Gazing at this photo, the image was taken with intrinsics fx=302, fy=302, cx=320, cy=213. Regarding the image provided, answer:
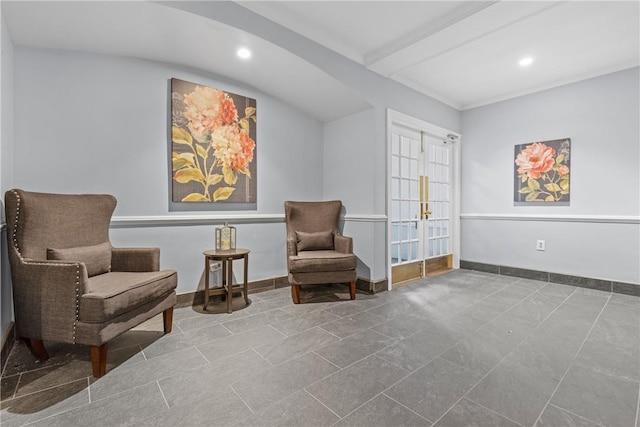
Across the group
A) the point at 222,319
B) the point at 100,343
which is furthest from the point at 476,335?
the point at 100,343

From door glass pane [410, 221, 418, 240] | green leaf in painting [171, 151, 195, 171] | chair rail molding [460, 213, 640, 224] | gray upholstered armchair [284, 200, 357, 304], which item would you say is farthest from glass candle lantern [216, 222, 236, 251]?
chair rail molding [460, 213, 640, 224]

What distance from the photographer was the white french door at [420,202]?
12.7ft

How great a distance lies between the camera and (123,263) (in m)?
2.25

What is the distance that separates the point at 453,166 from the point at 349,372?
3.93 metres

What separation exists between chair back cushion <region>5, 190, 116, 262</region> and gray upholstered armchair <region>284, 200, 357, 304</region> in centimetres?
159

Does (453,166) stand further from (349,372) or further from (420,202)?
(349,372)

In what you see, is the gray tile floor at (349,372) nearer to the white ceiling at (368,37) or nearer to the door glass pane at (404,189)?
the door glass pane at (404,189)

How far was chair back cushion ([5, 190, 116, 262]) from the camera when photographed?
1.84 metres

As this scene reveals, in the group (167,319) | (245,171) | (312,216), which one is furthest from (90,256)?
(312,216)

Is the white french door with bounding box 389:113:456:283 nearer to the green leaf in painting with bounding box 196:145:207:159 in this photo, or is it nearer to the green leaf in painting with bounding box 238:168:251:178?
the green leaf in painting with bounding box 238:168:251:178

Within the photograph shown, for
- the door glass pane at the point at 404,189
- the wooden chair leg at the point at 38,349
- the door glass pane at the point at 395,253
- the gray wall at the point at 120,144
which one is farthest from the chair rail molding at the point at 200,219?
the wooden chair leg at the point at 38,349

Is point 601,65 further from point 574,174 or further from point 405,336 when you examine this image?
point 405,336

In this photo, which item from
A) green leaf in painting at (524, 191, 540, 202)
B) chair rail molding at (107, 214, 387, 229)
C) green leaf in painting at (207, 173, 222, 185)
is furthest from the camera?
green leaf in painting at (524, 191, 540, 202)

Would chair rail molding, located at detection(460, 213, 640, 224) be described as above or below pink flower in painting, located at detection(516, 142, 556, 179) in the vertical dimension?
below
